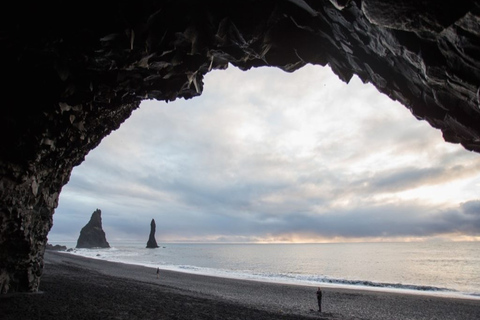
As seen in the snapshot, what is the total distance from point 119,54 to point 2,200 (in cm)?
948

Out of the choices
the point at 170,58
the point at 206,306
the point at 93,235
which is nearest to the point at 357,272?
the point at 206,306

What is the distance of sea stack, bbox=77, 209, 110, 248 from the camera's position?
5989 inches

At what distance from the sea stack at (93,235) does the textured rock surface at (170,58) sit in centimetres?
15632

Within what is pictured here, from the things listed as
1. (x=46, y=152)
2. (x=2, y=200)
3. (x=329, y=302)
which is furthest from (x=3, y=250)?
(x=329, y=302)

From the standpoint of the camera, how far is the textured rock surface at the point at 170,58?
6.39 meters

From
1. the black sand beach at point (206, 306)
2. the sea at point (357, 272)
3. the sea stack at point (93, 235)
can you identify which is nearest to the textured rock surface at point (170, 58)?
the black sand beach at point (206, 306)

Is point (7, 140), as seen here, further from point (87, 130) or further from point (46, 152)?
point (87, 130)

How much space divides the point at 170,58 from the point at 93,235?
16727 cm

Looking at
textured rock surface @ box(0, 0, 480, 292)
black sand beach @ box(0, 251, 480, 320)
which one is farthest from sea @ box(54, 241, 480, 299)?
textured rock surface @ box(0, 0, 480, 292)

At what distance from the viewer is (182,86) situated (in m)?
14.7

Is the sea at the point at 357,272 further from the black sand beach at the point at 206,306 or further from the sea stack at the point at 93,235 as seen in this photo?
the sea stack at the point at 93,235

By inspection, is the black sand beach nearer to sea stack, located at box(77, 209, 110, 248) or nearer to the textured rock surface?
the textured rock surface

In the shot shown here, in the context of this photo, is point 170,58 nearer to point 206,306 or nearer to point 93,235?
point 206,306

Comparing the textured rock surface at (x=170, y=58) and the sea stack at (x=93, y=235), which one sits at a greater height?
the textured rock surface at (x=170, y=58)
